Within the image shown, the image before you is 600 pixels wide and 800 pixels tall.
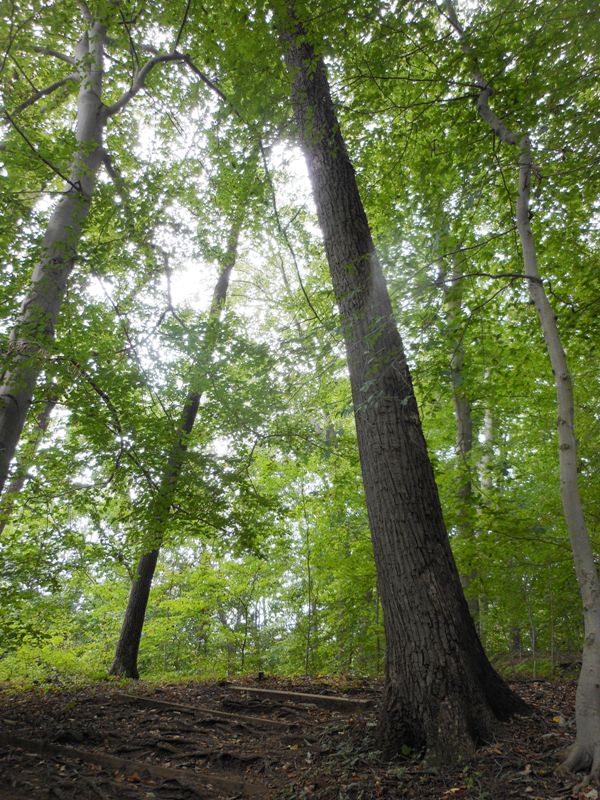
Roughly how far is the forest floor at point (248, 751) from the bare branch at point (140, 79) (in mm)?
7072

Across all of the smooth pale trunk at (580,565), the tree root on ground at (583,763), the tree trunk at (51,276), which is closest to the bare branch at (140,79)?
the tree trunk at (51,276)

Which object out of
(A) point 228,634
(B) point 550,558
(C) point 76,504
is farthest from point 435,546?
(A) point 228,634

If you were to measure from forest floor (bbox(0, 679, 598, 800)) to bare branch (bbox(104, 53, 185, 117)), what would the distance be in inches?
278

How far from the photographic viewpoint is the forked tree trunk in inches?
226

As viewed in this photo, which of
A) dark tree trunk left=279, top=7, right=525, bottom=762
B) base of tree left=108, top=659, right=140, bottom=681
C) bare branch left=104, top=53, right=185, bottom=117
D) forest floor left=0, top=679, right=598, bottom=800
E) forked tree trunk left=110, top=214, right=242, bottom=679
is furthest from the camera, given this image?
base of tree left=108, top=659, right=140, bottom=681

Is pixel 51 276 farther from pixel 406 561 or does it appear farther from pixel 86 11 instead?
pixel 406 561

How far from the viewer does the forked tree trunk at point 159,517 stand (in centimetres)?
574

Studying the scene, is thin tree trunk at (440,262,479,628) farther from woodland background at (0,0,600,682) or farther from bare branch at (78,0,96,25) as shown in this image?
bare branch at (78,0,96,25)

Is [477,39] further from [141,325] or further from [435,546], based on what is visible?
[141,325]

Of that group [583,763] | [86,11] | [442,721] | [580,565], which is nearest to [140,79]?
[86,11]

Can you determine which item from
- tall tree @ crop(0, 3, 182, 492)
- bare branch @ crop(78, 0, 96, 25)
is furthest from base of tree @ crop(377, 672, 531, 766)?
bare branch @ crop(78, 0, 96, 25)

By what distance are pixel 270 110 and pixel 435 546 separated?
4736mm

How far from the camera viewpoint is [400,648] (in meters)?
3.53

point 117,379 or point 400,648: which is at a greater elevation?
point 117,379
